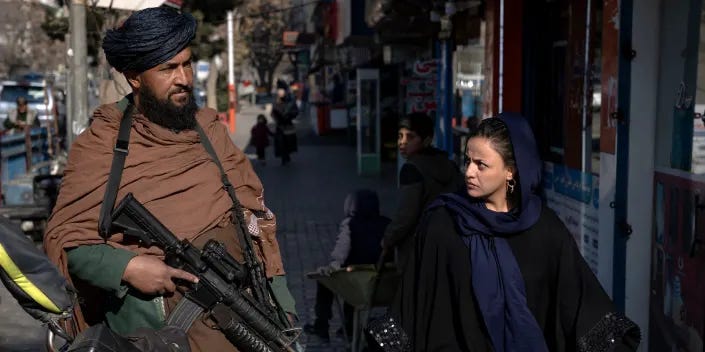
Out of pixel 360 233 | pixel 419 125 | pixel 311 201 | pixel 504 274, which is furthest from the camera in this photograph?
pixel 311 201

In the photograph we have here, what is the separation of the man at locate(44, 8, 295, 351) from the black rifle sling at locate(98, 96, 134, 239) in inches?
0.7

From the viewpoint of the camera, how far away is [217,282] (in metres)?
3.10

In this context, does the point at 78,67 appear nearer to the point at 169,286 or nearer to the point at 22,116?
the point at 169,286

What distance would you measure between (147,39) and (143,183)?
43cm

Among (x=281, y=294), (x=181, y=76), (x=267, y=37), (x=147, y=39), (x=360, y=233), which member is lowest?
(x=360, y=233)

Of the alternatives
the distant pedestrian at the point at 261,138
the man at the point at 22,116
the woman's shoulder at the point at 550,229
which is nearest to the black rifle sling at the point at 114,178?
the woman's shoulder at the point at 550,229

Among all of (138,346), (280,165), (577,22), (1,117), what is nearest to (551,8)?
(577,22)

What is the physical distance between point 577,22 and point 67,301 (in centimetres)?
528

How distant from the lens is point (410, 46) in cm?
1741

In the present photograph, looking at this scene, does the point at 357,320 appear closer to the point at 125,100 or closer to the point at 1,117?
the point at 125,100

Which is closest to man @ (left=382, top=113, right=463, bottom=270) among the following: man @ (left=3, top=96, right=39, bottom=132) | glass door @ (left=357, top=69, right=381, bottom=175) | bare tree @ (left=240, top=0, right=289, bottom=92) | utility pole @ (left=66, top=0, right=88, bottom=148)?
utility pole @ (left=66, top=0, right=88, bottom=148)

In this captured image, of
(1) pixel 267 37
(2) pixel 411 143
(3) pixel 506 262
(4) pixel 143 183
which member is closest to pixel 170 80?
(4) pixel 143 183

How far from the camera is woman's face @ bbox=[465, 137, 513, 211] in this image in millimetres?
3475

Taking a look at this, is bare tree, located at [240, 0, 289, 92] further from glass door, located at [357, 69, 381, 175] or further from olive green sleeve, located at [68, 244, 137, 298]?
olive green sleeve, located at [68, 244, 137, 298]
